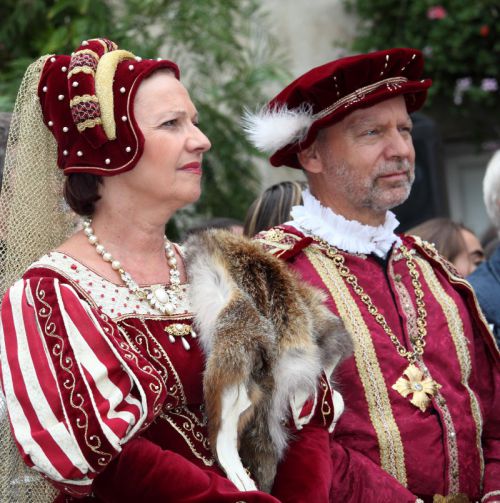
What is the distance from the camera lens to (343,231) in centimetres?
332

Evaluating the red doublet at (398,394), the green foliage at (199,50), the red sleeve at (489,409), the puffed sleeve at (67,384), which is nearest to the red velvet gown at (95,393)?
the puffed sleeve at (67,384)

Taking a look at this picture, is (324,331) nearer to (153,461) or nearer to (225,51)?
(153,461)

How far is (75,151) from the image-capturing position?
104 inches

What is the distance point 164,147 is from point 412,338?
1036 mm

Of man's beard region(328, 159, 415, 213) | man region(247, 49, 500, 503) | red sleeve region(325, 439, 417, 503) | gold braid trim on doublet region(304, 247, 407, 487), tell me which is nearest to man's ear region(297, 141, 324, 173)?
man region(247, 49, 500, 503)

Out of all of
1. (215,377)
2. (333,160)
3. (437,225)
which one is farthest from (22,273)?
(437,225)

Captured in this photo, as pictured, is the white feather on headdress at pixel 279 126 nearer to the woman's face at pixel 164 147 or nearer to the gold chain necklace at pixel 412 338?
the gold chain necklace at pixel 412 338

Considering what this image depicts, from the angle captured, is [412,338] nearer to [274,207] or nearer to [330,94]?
[330,94]

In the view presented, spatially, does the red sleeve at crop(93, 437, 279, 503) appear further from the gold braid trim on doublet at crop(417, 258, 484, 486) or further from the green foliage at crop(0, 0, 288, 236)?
the green foliage at crop(0, 0, 288, 236)

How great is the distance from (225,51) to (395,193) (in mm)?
3247

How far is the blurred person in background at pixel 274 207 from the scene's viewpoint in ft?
12.8

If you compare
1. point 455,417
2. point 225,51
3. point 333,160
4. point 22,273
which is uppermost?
point 225,51

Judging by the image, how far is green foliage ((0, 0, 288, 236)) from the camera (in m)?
6.15

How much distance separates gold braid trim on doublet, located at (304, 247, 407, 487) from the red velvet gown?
65cm
